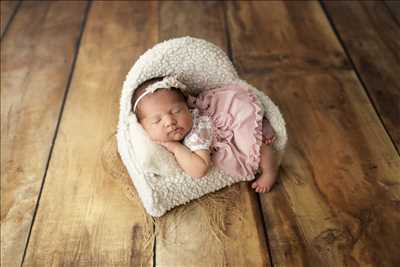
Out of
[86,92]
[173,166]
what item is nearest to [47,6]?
[86,92]

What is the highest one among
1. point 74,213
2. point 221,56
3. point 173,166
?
point 221,56

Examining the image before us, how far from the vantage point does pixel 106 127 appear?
128cm

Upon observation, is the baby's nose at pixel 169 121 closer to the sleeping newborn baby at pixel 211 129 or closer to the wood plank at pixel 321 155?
the sleeping newborn baby at pixel 211 129

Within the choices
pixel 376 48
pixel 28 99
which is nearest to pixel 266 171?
pixel 376 48

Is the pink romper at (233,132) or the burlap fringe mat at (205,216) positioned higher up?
the pink romper at (233,132)

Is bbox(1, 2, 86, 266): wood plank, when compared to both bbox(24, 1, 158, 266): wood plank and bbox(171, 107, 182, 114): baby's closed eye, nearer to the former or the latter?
bbox(24, 1, 158, 266): wood plank

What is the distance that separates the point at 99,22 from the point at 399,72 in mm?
1002

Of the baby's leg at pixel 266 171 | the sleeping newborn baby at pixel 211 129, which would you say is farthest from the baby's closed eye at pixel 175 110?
the baby's leg at pixel 266 171

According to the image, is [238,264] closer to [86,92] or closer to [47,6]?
[86,92]

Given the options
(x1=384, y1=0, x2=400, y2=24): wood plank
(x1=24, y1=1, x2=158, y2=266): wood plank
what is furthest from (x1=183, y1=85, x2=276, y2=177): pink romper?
(x1=384, y1=0, x2=400, y2=24): wood plank

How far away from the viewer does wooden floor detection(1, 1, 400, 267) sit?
1.00 metres

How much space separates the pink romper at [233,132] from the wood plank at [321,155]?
98 mm

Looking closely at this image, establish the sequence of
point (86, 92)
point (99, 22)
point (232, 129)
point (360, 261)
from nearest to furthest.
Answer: point (360, 261) < point (232, 129) < point (86, 92) < point (99, 22)

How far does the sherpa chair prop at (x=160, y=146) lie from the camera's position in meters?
1.03
